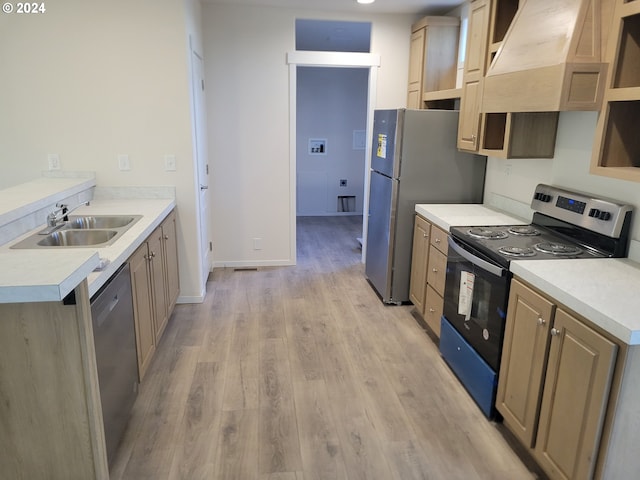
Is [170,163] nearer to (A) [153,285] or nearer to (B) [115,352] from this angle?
(A) [153,285]

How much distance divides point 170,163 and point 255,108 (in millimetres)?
1313

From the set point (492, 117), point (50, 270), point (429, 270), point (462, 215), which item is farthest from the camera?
point (429, 270)

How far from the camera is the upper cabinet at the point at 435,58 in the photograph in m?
4.24

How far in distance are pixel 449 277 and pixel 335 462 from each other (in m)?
1.37

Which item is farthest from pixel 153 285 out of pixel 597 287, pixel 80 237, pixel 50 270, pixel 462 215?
pixel 597 287

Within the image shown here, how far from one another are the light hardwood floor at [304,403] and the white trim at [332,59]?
2332mm

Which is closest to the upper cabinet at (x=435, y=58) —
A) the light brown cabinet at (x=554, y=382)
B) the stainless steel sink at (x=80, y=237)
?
the light brown cabinet at (x=554, y=382)

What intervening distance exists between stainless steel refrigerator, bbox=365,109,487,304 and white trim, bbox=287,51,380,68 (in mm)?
915

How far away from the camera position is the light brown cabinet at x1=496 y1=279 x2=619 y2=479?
1.70 m

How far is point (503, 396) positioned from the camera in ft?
7.75

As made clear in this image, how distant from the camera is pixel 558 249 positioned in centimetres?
244

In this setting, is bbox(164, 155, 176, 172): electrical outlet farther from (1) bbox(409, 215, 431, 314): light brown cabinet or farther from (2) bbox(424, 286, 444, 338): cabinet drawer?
(2) bbox(424, 286, 444, 338): cabinet drawer

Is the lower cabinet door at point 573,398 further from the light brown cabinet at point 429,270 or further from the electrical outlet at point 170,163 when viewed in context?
the electrical outlet at point 170,163

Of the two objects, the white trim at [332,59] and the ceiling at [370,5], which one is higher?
the ceiling at [370,5]
